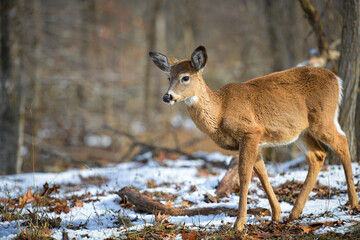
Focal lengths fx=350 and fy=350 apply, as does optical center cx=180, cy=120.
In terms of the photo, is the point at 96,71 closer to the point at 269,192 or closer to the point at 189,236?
the point at 269,192

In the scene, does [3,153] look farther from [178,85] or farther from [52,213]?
[178,85]

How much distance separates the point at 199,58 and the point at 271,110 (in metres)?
1.12

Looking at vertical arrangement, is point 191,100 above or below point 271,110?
above

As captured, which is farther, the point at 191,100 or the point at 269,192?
the point at 191,100

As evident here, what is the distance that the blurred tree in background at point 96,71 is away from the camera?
9219 mm

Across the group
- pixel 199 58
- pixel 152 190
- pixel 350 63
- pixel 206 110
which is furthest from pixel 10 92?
pixel 350 63

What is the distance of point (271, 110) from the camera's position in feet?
14.5

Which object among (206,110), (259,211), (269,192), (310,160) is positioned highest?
(206,110)

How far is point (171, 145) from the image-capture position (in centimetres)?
1459

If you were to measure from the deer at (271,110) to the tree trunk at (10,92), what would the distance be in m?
6.09

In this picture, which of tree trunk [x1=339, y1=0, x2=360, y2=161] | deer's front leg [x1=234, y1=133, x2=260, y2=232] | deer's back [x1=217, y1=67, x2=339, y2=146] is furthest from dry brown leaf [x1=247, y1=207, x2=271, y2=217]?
tree trunk [x1=339, y1=0, x2=360, y2=161]

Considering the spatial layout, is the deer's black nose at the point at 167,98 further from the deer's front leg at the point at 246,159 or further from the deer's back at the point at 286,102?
the deer's front leg at the point at 246,159

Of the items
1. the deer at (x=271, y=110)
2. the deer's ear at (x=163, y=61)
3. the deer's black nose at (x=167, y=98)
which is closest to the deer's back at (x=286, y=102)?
the deer at (x=271, y=110)

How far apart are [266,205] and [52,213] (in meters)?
2.82
